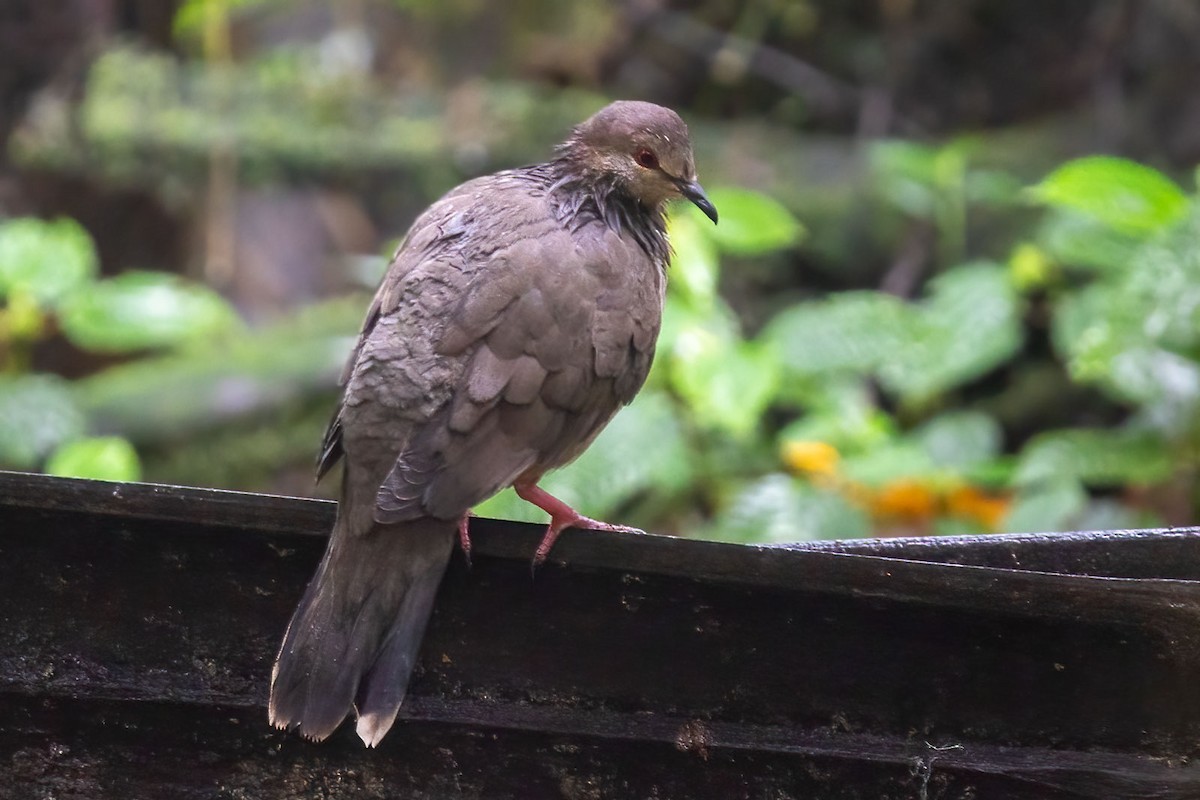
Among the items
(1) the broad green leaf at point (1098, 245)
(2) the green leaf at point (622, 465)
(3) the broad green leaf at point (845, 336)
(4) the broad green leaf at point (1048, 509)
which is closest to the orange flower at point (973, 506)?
(4) the broad green leaf at point (1048, 509)

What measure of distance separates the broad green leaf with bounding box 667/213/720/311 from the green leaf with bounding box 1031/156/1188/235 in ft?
3.89

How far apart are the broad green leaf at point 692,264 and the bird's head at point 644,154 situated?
143cm

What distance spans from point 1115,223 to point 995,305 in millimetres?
906

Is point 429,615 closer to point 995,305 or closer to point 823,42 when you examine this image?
point 995,305

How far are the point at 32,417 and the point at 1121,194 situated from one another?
402 centimetres

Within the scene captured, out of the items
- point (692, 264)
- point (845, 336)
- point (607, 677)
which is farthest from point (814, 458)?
point (607, 677)

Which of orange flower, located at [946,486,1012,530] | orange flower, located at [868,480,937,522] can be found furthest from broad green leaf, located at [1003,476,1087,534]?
orange flower, located at [868,480,937,522]

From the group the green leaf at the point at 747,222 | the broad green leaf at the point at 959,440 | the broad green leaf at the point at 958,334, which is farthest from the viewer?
the broad green leaf at the point at 959,440

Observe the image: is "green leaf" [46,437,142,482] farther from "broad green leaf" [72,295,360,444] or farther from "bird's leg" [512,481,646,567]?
"bird's leg" [512,481,646,567]

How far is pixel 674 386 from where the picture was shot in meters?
5.20

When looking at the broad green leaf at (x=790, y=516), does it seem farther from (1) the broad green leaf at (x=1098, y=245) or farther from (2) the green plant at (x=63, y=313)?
(2) the green plant at (x=63, y=313)

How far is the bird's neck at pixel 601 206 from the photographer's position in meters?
3.01

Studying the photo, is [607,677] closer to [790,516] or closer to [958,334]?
[790,516]

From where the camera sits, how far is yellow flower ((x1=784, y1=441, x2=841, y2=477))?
5.07 meters
